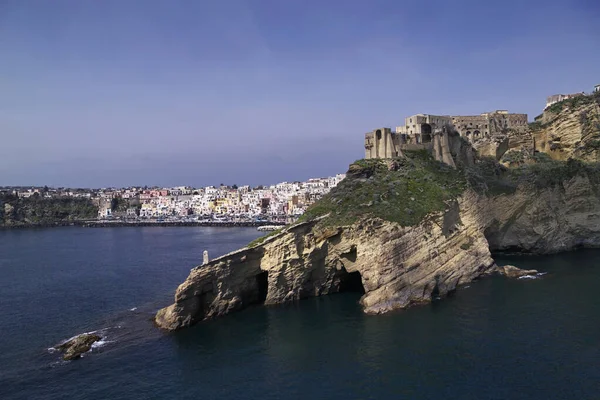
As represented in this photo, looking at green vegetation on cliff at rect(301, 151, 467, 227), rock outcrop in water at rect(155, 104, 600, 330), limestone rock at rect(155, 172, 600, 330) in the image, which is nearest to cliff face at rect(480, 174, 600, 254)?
rock outcrop in water at rect(155, 104, 600, 330)

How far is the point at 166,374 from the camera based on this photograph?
897 inches

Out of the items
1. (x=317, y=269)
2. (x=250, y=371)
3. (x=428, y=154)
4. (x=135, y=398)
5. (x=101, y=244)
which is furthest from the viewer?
(x=101, y=244)

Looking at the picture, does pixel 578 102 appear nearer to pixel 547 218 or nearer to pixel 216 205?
pixel 547 218

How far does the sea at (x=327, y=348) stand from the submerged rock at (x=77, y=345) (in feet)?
1.86

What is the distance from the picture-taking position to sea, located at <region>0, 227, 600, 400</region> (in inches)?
800

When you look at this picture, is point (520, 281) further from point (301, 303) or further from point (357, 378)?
point (357, 378)

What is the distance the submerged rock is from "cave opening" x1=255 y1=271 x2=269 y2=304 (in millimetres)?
11255

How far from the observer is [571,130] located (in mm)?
56438

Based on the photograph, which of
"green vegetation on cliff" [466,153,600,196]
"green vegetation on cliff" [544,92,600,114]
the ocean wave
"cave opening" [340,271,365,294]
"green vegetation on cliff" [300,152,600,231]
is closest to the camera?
the ocean wave

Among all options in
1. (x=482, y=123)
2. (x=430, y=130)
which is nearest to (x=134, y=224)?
(x=482, y=123)

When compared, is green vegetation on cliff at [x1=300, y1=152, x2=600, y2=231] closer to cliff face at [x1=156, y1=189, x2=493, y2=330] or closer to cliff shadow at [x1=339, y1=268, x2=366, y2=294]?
cliff face at [x1=156, y1=189, x2=493, y2=330]

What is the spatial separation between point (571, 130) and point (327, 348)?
157 ft

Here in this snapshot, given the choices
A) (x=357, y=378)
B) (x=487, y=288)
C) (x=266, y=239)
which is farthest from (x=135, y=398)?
(x=487, y=288)

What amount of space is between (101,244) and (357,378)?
7155 cm
